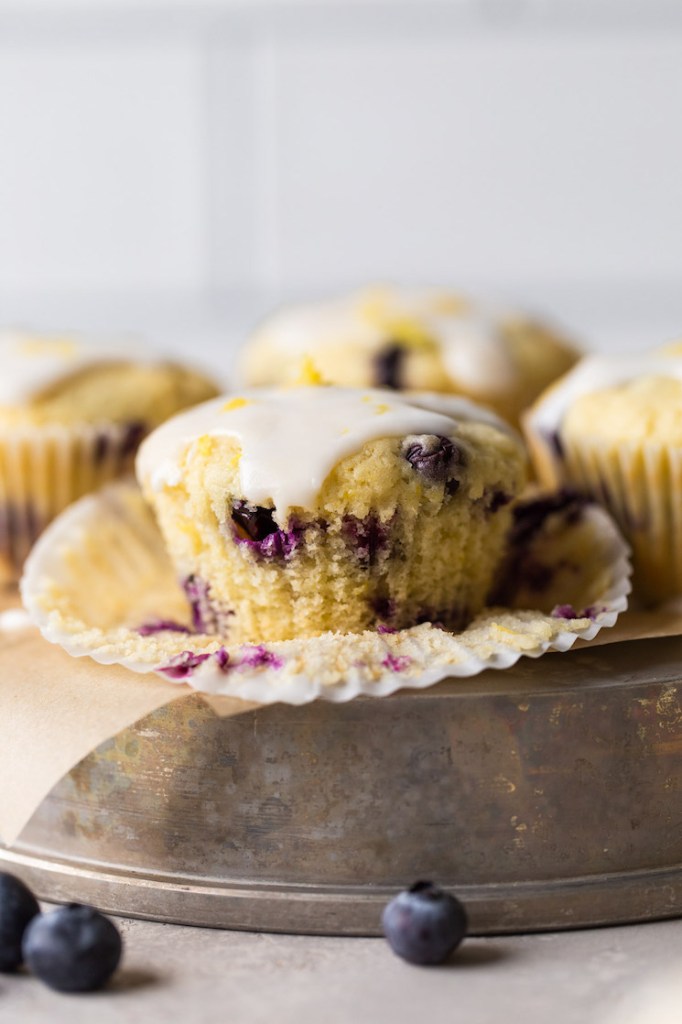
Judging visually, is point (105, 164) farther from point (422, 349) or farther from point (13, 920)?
point (13, 920)

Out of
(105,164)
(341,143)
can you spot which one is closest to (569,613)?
(341,143)

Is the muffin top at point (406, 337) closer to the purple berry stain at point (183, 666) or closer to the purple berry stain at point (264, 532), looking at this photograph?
the purple berry stain at point (264, 532)

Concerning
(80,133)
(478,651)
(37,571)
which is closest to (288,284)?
(80,133)

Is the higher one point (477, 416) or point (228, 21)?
point (228, 21)

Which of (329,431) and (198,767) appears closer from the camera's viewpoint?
(198,767)

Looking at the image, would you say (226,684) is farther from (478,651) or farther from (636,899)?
(636,899)

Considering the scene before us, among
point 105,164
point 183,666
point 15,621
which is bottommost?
point 15,621

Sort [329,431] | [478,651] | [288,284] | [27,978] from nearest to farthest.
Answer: [27,978] → [478,651] → [329,431] → [288,284]
